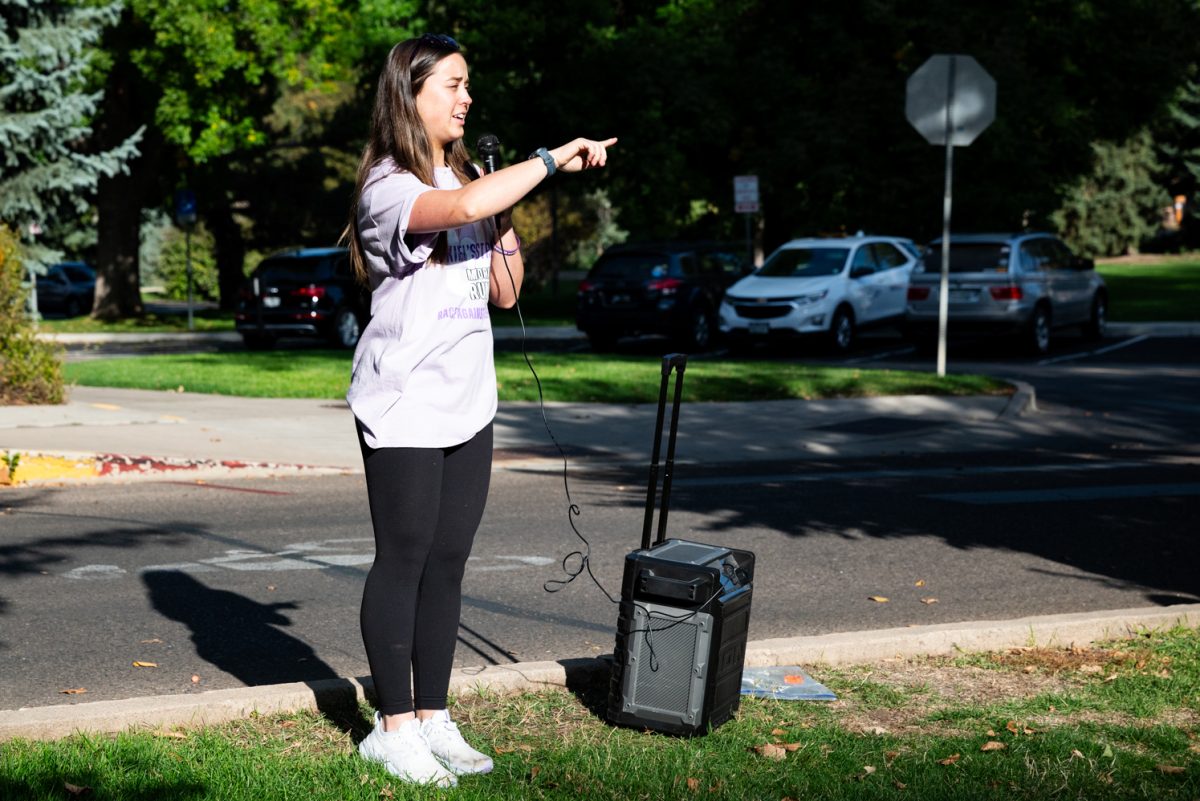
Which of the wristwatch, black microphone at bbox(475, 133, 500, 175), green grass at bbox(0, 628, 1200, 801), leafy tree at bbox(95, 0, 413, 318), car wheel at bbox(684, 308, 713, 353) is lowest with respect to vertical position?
green grass at bbox(0, 628, 1200, 801)

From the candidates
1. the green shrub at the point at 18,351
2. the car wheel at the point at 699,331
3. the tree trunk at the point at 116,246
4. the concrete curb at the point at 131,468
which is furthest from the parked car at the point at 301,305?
the concrete curb at the point at 131,468

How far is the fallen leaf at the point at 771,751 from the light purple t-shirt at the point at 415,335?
1.27 meters

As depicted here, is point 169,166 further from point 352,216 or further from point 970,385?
point 352,216

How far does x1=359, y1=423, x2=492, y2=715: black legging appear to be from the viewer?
394 cm

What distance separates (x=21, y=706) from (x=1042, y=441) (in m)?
10.2

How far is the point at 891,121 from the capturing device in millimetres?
33906

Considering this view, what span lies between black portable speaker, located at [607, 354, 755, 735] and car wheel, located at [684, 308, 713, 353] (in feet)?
66.6

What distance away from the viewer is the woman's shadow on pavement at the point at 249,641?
4.73 metres

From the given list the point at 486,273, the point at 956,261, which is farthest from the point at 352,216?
the point at 956,261

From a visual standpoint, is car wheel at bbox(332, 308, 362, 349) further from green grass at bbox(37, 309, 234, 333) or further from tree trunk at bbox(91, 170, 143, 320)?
tree trunk at bbox(91, 170, 143, 320)

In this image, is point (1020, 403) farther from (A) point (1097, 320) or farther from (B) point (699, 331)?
(A) point (1097, 320)

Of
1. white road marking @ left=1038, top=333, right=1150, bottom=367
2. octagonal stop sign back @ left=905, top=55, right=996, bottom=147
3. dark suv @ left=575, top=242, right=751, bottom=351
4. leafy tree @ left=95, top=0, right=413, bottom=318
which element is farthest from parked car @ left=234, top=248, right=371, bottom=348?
octagonal stop sign back @ left=905, top=55, right=996, bottom=147

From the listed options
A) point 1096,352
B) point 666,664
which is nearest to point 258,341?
point 1096,352

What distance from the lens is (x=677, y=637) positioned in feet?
14.5
